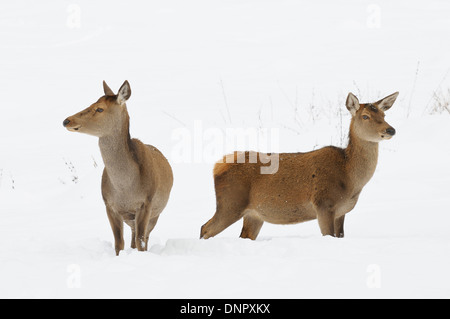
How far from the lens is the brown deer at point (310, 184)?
6324 millimetres

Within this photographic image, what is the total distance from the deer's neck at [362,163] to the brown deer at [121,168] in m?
1.81

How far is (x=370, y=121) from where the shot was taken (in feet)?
20.6

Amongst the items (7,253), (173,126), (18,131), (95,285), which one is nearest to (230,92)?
(173,126)

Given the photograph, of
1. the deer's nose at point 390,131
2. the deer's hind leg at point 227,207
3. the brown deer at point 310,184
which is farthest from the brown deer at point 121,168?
the deer's nose at point 390,131

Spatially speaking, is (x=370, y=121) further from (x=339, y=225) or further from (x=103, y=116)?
(x=103, y=116)

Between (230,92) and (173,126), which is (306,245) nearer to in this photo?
(173,126)

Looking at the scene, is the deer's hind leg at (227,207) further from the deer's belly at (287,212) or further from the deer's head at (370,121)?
the deer's head at (370,121)

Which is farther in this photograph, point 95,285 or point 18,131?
point 18,131

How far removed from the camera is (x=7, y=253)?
5965mm

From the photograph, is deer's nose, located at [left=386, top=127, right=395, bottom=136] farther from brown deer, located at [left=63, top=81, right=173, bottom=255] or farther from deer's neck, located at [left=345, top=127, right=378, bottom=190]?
brown deer, located at [left=63, top=81, right=173, bottom=255]

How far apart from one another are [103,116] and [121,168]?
1.56 ft

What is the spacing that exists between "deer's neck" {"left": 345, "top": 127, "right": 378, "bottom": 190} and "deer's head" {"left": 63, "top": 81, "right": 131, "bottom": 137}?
2.14 m

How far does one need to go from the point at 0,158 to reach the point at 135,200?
240 inches

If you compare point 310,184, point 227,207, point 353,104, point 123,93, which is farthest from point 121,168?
point 353,104
